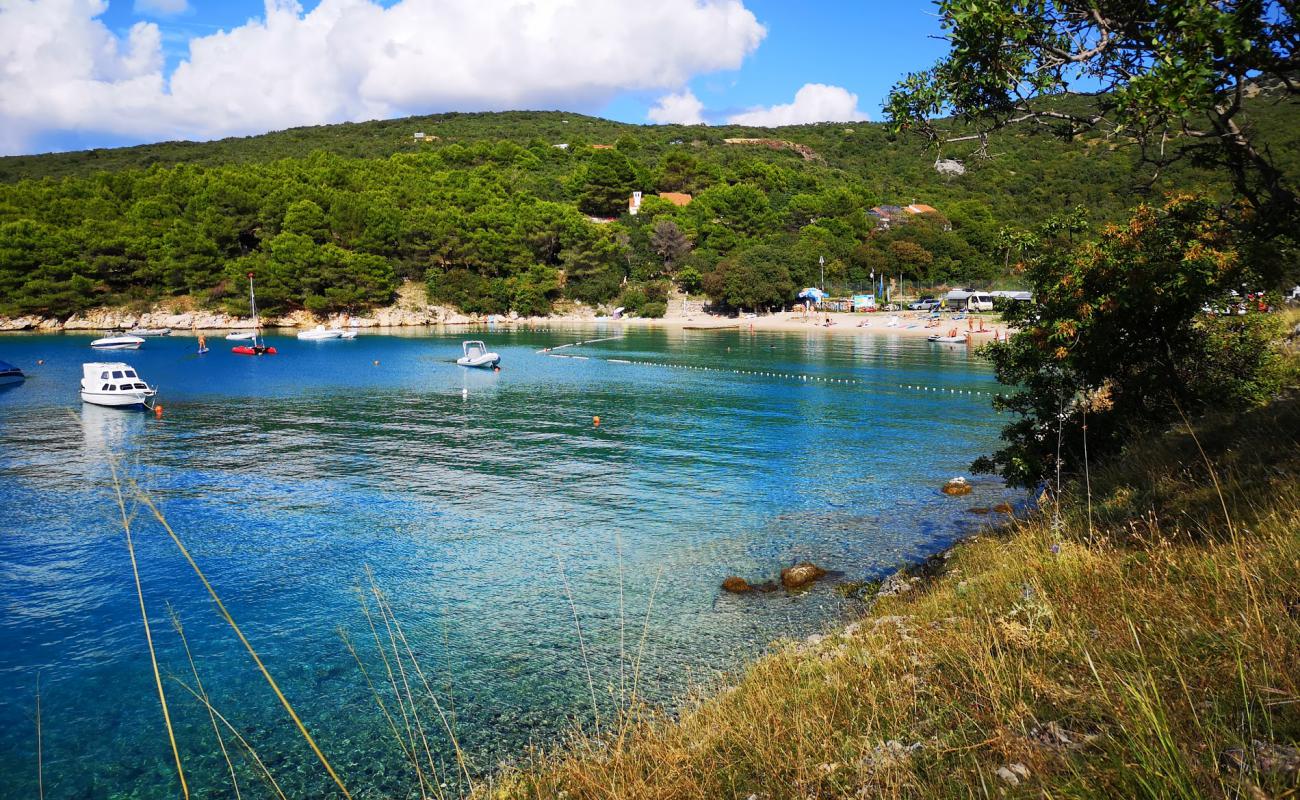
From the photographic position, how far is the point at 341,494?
23281 millimetres

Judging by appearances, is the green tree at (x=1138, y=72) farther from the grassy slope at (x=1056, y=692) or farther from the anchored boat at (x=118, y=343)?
the anchored boat at (x=118, y=343)

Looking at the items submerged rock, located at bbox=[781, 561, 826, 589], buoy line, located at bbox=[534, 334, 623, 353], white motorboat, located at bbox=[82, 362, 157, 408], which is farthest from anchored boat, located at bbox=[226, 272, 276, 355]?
submerged rock, located at bbox=[781, 561, 826, 589]

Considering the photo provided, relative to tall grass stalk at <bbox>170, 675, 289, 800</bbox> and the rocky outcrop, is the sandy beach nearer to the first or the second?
tall grass stalk at <bbox>170, 675, 289, 800</bbox>

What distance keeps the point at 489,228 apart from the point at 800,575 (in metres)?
105

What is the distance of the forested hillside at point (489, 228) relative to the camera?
97875mm

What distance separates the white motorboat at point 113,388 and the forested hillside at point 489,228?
6159 centimetres

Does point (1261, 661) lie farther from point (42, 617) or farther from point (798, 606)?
point (42, 617)

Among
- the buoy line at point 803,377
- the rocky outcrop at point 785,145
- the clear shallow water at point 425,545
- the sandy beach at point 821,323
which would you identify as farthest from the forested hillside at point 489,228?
the clear shallow water at point 425,545

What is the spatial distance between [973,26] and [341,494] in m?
21.1

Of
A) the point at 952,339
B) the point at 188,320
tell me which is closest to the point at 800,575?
the point at 952,339

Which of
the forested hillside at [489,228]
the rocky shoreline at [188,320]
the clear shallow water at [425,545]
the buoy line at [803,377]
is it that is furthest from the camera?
the forested hillside at [489,228]

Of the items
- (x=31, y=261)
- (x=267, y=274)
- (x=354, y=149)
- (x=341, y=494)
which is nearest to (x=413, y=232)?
(x=267, y=274)

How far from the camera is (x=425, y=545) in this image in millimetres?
18438

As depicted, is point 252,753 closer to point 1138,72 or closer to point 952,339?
point 1138,72
